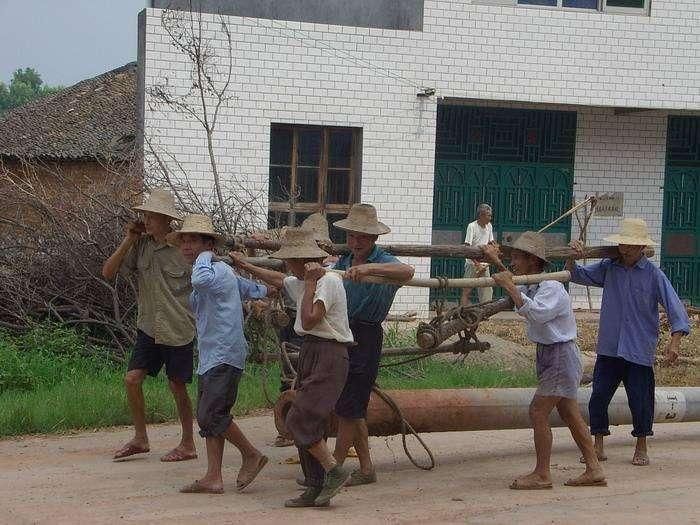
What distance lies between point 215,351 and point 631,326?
9.72 ft

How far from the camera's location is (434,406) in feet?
26.7

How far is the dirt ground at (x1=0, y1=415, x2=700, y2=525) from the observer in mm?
6703

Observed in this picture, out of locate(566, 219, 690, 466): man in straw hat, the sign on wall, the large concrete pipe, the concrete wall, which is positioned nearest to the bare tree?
the concrete wall

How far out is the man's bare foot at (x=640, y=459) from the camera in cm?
841

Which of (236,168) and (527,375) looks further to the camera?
(236,168)

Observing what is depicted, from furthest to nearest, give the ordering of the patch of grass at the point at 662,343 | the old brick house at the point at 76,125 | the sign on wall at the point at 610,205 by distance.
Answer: the old brick house at the point at 76,125
the sign on wall at the point at 610,205
the patch of grass at the point at 662,343

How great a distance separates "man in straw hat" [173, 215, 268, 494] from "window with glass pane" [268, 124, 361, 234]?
26.1 ft

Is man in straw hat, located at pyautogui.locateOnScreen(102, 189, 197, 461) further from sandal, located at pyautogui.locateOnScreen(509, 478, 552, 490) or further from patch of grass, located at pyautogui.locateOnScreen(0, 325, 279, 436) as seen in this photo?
sandal, located at pyautogui.locateOnScreen(509, 478, 552, 490)

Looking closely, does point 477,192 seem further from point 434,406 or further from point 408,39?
point 434,406

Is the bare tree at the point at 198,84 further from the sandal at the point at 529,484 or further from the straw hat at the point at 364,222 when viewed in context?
the sandal at the point at 529,484

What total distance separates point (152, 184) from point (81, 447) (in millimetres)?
4259

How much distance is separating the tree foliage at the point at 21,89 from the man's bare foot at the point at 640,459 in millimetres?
73942

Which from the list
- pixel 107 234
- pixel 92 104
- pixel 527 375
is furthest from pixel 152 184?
pixel 92 104

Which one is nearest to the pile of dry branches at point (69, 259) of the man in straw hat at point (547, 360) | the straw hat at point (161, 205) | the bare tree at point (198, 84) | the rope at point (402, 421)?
the bare tree at point (198, 84)
